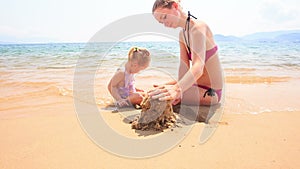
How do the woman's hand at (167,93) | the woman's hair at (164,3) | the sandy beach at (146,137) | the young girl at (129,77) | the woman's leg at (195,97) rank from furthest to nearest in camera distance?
the young girl at (129,77) < the woman's leg at (195,97) < the woman's hair at (164,3) < the woman's hand at (167,93) < the sandy beach at (146,137)

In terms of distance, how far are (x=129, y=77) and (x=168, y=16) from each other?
1.16 meters

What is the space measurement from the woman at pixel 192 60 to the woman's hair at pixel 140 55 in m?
0.47

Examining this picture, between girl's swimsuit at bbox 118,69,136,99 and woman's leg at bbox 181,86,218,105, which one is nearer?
woman's leg at bbox 181,86,218,105

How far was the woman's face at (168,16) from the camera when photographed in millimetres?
2340

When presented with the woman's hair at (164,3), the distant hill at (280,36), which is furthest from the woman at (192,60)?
the distant hill at (280,36)

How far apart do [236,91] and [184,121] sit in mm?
2096

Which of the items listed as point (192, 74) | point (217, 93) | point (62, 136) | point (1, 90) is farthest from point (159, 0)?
point (1, 90)

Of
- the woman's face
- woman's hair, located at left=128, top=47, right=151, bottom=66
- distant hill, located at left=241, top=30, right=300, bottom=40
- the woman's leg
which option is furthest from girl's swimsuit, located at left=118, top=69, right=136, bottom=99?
distant hill, located at left=241, top=30, right=300, bottom=40

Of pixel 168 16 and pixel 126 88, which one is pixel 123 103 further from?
pixel 168 16

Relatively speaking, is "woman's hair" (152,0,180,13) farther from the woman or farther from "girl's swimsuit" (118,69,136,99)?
"girl's swimsuit" (118,69,136,99)

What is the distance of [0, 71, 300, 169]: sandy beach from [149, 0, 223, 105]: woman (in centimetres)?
33

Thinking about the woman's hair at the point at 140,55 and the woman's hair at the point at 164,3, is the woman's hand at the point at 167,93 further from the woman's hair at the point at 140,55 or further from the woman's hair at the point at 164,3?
the woman's hair at the point at 140,55

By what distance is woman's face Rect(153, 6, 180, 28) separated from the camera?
2.34 meters

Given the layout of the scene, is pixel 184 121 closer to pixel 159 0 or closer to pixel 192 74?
pixel 192 74
